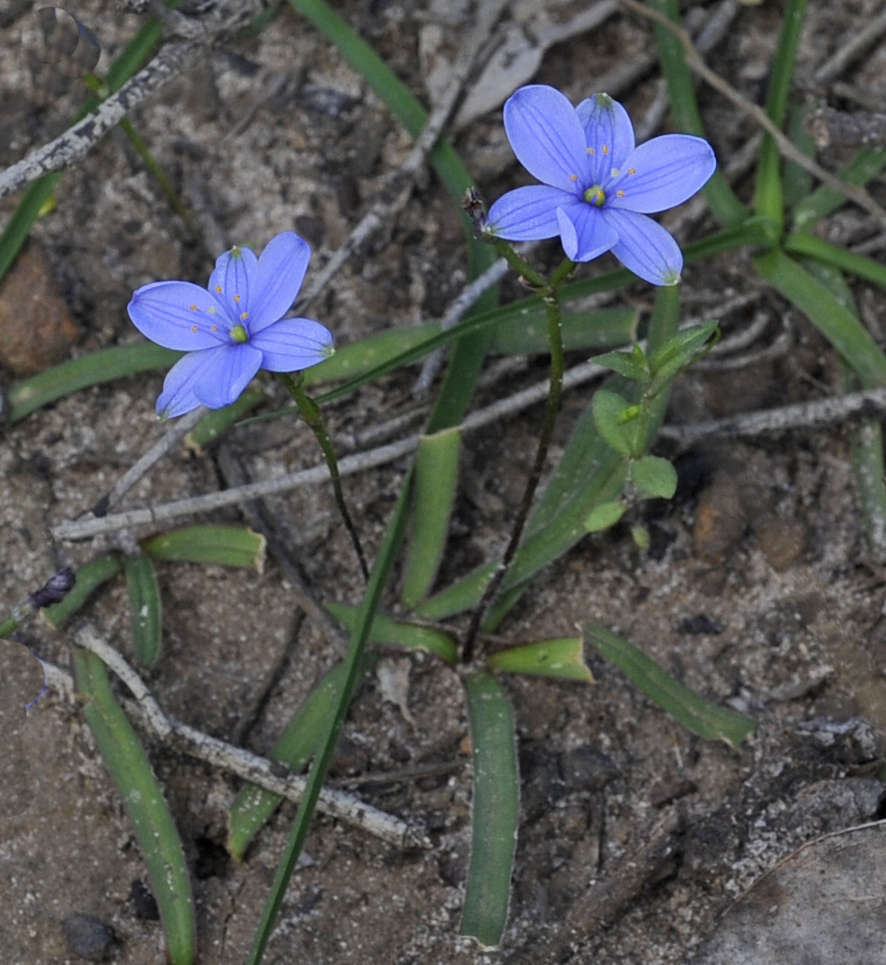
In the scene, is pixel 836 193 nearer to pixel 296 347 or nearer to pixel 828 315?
pixel 828 315

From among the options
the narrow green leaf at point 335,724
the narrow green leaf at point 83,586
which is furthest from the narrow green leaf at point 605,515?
the narrow green leaf at point 83,586

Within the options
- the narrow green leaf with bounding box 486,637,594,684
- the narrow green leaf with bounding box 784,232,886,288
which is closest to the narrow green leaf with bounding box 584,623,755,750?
the narrow green leaf with bounding box 486,637,594,684

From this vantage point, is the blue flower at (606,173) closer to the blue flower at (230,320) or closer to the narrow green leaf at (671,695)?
the blue flower at (230,320)

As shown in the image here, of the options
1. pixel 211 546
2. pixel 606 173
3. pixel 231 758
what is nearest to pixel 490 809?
pixel 231 758

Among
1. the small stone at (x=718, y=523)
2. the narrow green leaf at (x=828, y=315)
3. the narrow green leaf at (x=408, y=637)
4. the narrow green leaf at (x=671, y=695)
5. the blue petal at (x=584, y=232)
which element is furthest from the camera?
the narrow green leaf at (x=828, y=315)

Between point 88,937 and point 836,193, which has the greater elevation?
point 836,193
